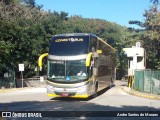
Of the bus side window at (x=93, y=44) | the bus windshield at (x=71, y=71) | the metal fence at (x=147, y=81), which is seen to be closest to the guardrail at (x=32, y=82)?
the metal fence at (x=147, y=81)

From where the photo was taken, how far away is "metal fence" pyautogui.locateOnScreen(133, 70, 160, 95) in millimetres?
28844

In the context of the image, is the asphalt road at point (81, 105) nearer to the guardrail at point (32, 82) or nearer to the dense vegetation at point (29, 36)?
the dense vegetation at point (29, 36)

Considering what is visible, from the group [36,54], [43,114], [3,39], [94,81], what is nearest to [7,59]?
[3,39]

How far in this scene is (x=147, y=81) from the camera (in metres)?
30.5

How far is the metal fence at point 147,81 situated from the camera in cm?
2884

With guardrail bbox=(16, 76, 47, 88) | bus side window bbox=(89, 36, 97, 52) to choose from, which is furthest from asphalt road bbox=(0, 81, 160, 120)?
guardrail bbox=(16, 76, 47, 88)

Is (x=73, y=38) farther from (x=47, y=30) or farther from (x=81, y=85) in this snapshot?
(x=47, y=30)

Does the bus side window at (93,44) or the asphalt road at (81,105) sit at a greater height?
the bus side window at (93,44)

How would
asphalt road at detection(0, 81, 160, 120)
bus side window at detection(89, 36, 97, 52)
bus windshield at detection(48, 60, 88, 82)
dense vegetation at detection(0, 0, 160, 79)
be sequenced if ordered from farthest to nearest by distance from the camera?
dense vegetation at detection(0, 0, 160, 79) → bus side window at detection(89, 36, 97, 52) → bus windshield at detection(48, 60, 88, 82) → asphalt road at detection(0, 81, 160, 120)

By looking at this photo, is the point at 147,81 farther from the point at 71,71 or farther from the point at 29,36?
the point at 29,36

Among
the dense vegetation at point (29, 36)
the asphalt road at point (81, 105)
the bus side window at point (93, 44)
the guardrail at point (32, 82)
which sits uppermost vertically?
the dense vegetation at point (29, 36)

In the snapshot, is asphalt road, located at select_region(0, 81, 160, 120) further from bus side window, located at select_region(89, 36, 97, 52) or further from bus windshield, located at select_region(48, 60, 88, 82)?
bus side window, located at select_region(89, 36, 97, 52)

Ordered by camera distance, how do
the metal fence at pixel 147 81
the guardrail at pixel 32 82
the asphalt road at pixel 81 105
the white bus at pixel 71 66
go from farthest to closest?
the guardrail at pixel 32 82 → the metal fence at pixel 147 81 → the white bus at pixel 71 66 → the asphalt road at pixel 81 105

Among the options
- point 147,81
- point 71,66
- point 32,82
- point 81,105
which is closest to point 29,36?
point 32,82
